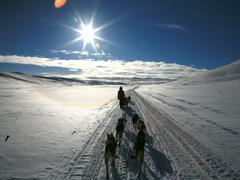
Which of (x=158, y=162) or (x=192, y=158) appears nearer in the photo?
(x=158, y=162)

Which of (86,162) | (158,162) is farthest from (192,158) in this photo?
(86,162)

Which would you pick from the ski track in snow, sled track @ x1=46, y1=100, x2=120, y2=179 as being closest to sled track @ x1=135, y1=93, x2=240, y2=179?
the ski track in snow

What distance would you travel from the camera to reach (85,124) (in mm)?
15531

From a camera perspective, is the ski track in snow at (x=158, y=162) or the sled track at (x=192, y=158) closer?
the ski track in snow at (x=158, y=162)

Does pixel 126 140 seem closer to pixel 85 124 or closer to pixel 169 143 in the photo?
pixel 169 143

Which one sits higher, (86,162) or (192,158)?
(86,162)

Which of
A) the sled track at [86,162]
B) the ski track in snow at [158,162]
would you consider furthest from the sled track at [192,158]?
the sled track at [86,162]

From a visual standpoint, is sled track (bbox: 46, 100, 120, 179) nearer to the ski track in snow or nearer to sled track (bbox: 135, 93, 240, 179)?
the ski track in snow

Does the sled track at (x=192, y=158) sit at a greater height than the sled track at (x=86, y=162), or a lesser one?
lesser

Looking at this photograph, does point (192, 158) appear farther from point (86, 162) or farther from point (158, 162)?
point (86, 162)

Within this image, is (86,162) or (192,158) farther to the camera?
(192,158)

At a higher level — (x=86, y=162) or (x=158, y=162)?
(x=86, y=162)

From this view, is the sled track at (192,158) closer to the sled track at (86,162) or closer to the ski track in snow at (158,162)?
the ski track in snow at (158,162)

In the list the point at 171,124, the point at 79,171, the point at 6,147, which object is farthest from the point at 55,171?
the point at 171,124
